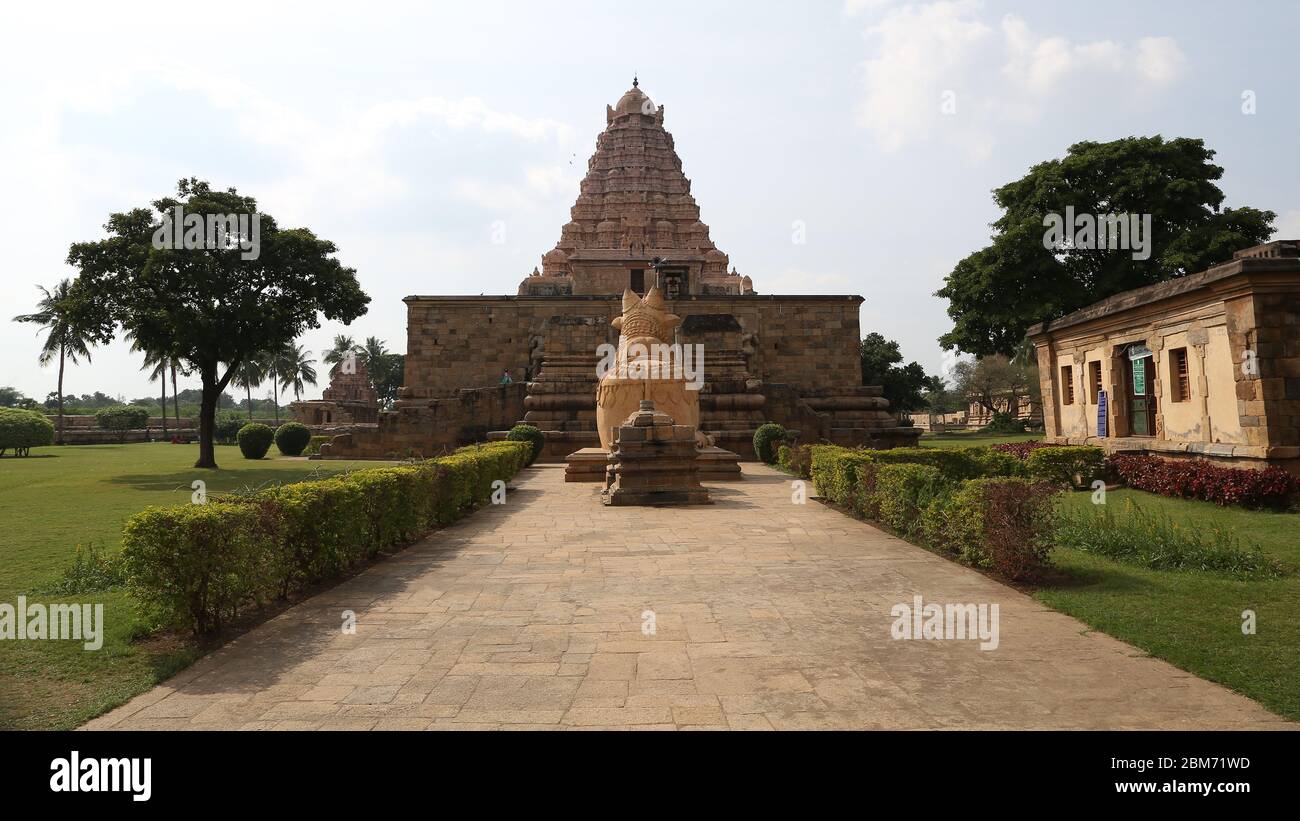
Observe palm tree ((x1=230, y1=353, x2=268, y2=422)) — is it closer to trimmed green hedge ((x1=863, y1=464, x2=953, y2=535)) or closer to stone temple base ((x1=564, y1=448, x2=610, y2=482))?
stone temple base ((x1=564, y1=448, x2=610, y2=482))

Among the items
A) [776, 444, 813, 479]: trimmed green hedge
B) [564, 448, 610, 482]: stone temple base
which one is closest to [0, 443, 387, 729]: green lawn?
[564, 448, 610, 482]: stone temple base

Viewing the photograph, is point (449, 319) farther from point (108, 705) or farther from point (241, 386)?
point (241, 386)

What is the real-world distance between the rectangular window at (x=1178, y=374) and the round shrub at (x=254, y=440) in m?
25.2

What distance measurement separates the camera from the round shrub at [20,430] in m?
28.2

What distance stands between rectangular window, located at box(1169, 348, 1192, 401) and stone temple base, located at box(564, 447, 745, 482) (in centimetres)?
787

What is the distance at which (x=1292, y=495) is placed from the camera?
9.98 meters

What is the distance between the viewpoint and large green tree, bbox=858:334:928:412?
145ft

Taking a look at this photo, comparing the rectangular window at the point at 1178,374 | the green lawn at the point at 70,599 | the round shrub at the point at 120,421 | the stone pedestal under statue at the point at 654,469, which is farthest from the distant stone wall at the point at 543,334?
the round shrub at the point at 120,421

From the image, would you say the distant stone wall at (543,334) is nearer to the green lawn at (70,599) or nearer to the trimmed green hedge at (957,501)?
the green lawn at (70,599)

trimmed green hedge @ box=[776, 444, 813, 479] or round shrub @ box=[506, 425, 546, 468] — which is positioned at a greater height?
round shrub @ box=[506, 425, 546, 468]

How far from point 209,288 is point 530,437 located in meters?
8.91

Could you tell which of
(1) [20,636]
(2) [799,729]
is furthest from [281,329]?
(2) [799,729]

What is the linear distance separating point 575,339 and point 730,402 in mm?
6588

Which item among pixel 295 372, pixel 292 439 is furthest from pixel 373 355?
pixel 292 439
